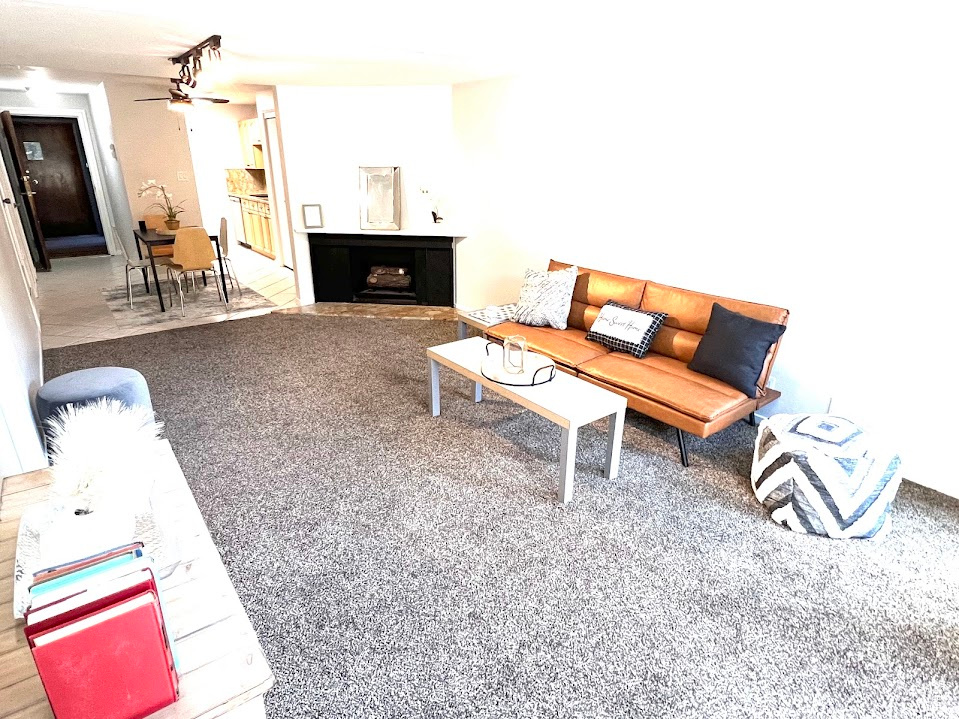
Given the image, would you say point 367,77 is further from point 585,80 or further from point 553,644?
point 553,644

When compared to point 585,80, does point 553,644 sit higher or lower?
lower

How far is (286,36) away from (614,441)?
3055mm

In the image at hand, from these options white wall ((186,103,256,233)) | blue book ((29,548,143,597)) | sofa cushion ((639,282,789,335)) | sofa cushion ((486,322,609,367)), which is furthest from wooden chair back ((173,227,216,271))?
blue book ((29,548,143,597))

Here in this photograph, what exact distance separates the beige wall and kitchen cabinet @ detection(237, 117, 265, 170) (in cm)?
80

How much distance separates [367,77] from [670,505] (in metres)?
4.21

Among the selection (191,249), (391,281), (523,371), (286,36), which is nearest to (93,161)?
(191,249)

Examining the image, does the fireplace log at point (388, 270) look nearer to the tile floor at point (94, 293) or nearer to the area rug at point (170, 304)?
the tile floor at point (94, 293)

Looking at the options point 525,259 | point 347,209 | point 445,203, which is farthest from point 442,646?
point 347,209

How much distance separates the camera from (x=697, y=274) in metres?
3.40

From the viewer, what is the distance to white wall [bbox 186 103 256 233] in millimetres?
7781

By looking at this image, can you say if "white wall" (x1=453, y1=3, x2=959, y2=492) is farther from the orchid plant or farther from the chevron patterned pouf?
the orchid plant

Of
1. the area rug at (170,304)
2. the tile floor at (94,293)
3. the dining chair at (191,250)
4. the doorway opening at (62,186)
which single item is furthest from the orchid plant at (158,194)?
the dining chair at (191,250)

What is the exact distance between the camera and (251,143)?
764cm

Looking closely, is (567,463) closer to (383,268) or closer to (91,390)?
(91,390)
